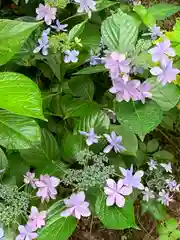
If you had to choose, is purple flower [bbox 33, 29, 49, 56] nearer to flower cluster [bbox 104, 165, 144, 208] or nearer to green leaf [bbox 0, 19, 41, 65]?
green leaf [bbox 0, 19, 41, 65]

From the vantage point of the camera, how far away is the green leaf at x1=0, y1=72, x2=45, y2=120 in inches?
32.0

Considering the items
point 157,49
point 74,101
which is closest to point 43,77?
point 74,101

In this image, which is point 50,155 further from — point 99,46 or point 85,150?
point 99,46

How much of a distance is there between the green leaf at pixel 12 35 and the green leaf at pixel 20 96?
5 centimetres

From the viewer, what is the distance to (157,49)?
0.90m

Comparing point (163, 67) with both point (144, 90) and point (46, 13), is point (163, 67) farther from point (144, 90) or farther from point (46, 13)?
point (46, 13)

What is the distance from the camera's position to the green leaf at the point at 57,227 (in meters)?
0.98

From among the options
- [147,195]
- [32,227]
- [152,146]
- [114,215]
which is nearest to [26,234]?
[32,227]

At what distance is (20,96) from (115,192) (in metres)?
0.27

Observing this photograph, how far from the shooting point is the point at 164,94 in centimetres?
97

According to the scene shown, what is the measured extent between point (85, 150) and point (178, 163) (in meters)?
0.74

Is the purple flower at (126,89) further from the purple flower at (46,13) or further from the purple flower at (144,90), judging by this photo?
the purple flower at (46,13)

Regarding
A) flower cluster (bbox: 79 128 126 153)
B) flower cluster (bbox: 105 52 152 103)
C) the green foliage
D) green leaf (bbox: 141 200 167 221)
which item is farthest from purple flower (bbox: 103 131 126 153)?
the green foliage

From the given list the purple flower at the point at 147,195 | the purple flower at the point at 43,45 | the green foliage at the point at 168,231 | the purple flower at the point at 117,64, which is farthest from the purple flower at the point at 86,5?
the green foliage at the point at 168,231
